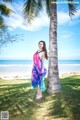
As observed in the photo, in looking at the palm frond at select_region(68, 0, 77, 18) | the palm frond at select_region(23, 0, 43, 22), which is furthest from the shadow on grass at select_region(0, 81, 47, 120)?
the palm frond at select_region(68, 0, 77, 18)

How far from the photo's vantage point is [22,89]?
393 centimetres

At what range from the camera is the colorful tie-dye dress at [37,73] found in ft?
12.5

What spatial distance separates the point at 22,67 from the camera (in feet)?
12.4

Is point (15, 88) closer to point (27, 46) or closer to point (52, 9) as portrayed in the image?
point (27, 46)

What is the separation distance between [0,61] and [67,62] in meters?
1.08

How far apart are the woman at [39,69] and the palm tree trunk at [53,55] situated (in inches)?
5.4

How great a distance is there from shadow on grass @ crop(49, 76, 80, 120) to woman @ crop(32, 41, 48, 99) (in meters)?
0.28

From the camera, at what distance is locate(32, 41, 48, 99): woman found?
12.5 feet

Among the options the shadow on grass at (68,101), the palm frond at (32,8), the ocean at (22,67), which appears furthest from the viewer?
the palm frond at (32,8)

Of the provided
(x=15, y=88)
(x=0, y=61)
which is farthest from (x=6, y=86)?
(x=0, y=61)

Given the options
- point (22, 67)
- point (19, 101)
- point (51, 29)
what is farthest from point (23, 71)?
point (51, 29)

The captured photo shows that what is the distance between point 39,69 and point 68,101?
26.9 inches

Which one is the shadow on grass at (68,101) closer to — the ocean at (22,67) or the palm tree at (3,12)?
the ocean at (22,67)

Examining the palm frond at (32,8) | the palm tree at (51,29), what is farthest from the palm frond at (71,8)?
the palm frond at (32,8)
